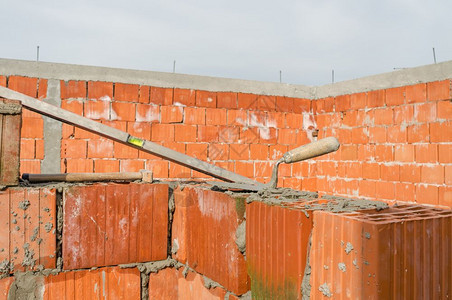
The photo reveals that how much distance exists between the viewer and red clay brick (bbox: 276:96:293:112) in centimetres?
573

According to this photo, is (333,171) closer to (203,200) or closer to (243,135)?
(243,135)

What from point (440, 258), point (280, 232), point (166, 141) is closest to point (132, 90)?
point (166, 141)

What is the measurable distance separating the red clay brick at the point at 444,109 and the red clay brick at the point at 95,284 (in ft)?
12.7

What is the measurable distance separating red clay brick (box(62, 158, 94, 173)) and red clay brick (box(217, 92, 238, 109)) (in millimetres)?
1811

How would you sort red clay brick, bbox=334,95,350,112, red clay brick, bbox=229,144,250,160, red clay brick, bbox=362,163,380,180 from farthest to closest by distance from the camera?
red clay brick, bbox=334,95,350,112
red clay brick, bbox=229,144,250,160
red clay brick, bbox=362,163,380,180

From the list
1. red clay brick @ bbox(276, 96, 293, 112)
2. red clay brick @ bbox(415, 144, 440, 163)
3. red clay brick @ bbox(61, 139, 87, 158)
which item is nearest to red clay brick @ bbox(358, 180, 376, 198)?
red clay brick @ bbox(415, 144, 440, 163)

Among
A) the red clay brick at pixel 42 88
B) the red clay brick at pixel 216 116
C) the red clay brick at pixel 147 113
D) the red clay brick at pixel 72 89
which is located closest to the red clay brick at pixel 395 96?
the red clay brick at pixel 216 116

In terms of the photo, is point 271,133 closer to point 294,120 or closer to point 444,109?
point 294,120

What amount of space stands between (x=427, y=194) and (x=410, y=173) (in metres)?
0.32

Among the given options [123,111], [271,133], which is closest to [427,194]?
[271,133]

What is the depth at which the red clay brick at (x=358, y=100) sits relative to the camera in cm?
541

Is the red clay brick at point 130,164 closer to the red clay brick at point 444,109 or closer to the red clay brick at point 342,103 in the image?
the red clay brick at point 342,103

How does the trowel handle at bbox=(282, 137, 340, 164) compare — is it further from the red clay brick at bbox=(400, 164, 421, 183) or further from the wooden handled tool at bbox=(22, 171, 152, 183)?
the red clay brick at bbox=(400, 164, 421, 183)

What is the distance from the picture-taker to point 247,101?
5.45 metres
